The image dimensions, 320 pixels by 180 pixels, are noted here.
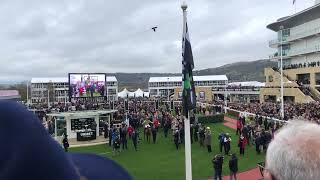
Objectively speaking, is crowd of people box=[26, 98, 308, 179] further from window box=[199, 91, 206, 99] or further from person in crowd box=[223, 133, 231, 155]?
window box=[199, 91, 206, 99]

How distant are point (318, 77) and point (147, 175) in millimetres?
46538

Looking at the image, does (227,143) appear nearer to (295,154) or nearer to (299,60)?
(295,154)

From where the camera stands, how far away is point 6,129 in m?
1.37

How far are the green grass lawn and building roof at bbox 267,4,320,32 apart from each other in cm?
3966

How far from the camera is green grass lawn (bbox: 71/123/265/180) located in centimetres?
2144

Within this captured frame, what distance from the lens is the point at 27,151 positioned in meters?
1.33

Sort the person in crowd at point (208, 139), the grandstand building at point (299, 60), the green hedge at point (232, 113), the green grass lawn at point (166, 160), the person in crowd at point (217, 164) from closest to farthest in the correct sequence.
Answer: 1. the person in crowd at point (217, 164)
2. the green grass lawn at point (166, 160)
3. the person in crowd at point (208, 139)
4. the green hedge at point (232, 113)
5. the grandstand building at point (299, 60)

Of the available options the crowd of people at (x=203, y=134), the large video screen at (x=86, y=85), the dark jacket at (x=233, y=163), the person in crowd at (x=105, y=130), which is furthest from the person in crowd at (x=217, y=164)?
the large video screen at (x=86, y=85)

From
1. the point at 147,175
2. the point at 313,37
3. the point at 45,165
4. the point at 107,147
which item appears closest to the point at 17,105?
the point at 45,165

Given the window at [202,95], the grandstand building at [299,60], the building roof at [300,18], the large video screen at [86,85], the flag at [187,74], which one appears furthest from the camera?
the window at [202,95]

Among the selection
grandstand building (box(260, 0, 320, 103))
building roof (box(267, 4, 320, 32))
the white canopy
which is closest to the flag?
grandstand building (box(260, 0, 320, 103))

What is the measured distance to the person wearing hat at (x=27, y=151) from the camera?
1.33m

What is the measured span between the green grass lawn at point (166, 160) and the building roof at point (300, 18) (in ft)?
130

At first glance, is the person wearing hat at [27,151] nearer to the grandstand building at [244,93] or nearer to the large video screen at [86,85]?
the large video screen at [86,85]
